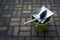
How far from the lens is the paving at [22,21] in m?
1.64

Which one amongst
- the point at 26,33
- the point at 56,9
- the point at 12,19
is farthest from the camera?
the point at 56,9

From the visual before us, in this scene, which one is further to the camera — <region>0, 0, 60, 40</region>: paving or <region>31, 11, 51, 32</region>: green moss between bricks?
<region>0, 0, 60, 40</region>: paving

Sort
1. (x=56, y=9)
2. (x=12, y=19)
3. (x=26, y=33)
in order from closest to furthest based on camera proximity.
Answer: (x=26, y=33), (x=12, y=19), (x=56, y=9)

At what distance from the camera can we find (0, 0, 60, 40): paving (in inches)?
64.5

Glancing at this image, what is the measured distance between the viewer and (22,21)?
1826mm

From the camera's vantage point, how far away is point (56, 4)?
2.08 m

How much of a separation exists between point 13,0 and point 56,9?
79 centimetres

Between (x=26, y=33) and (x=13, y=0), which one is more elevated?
(x=13, y=0)

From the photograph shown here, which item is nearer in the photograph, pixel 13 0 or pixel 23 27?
pixel 23 27

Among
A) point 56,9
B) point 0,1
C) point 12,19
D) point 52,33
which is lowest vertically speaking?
point 52,33

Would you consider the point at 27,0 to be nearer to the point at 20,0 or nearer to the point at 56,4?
the point at 20,0

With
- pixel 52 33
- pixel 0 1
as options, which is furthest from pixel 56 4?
pixel 0 1

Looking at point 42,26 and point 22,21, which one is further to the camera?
point 22,21

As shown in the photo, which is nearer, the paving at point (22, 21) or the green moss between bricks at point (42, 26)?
the green moss between bricks at point (42, 26)
